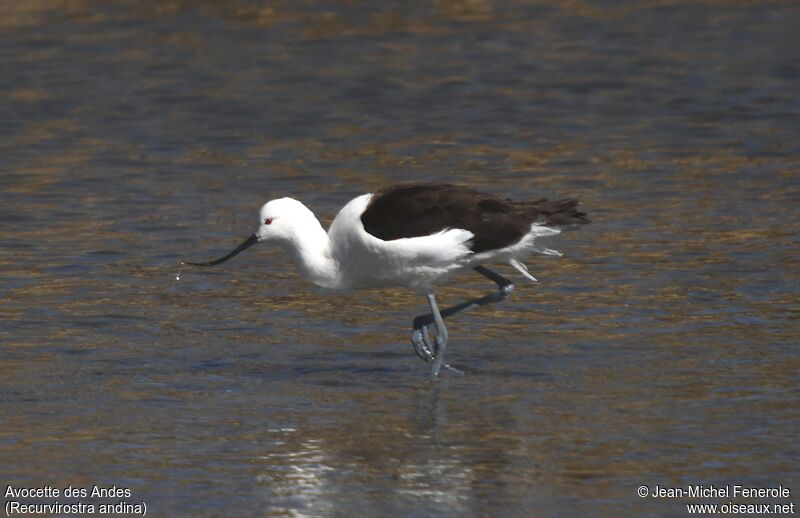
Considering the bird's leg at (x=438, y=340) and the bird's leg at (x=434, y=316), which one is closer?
the bird's leg at (x=438, y=340)

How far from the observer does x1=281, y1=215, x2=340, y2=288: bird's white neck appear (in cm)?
859

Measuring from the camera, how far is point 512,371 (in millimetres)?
8281

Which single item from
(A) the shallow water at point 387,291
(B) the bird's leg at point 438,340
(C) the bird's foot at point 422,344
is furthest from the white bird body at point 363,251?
(A) the shallow water at point 387,291

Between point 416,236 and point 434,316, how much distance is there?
0.50 m

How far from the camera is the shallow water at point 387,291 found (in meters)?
6.85

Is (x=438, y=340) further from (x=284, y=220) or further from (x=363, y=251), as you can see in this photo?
(x=284, y=220)

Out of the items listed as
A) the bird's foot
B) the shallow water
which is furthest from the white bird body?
the shallow water

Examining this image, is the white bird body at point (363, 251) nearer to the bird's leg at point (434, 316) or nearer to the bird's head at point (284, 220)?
the bird's head at point (284, 220)

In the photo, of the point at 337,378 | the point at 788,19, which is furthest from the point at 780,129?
the point at 337,378

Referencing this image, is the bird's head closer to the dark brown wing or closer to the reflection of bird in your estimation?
the reflection of bird

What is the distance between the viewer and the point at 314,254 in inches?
338

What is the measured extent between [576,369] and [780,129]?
20.4 ft

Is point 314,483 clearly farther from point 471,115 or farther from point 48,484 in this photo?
point 471,115

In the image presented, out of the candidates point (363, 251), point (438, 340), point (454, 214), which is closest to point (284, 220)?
point (363, 251)
